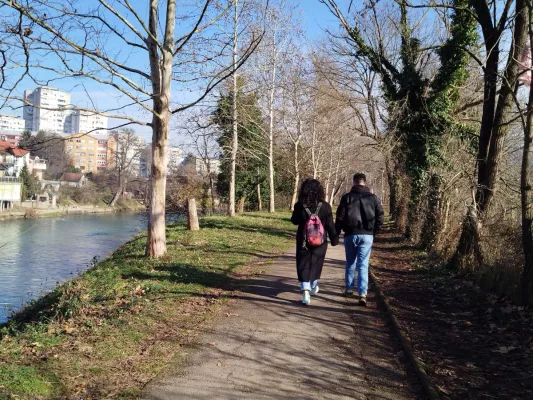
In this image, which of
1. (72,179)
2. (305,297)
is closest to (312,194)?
(305,297)

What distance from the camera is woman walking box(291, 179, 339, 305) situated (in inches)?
324

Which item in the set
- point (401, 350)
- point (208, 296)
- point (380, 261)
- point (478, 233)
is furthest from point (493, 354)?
point (380, 261)

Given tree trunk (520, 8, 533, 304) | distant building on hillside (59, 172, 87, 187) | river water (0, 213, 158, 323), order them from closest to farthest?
tree trunk (520, 8, 533, 304), river water (0, 213, 158, 323), distant building on hillside (59, 172, 87, 187)

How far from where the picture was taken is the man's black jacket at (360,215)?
8.50 meters

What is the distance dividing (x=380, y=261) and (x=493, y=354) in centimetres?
865

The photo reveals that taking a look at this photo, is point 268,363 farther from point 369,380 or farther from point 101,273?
point 101,273

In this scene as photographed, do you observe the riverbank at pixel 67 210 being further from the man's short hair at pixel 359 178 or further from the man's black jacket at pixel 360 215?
the man's black jacket at pixel 360 215

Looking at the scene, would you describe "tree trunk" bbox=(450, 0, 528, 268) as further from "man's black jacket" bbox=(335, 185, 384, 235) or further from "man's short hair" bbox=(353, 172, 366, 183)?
"man's short hair" bbox=(353, 172, 366, 183)

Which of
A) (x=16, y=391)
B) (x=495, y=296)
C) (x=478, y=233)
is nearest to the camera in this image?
(x=16, y=391)

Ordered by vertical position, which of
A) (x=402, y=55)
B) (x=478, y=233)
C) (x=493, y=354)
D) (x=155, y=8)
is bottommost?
(x=493, y=354)

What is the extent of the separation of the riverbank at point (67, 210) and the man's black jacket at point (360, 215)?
4813 centimetres

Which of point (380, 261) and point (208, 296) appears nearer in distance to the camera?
point (208, 296)

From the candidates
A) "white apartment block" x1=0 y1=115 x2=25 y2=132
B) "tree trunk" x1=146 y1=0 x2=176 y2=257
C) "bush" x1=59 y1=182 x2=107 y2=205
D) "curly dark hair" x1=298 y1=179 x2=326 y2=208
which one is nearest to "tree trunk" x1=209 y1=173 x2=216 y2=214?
"tree trunk" x1=146 y1=0 x2=176 y2=257

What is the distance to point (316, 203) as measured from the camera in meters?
8.37
